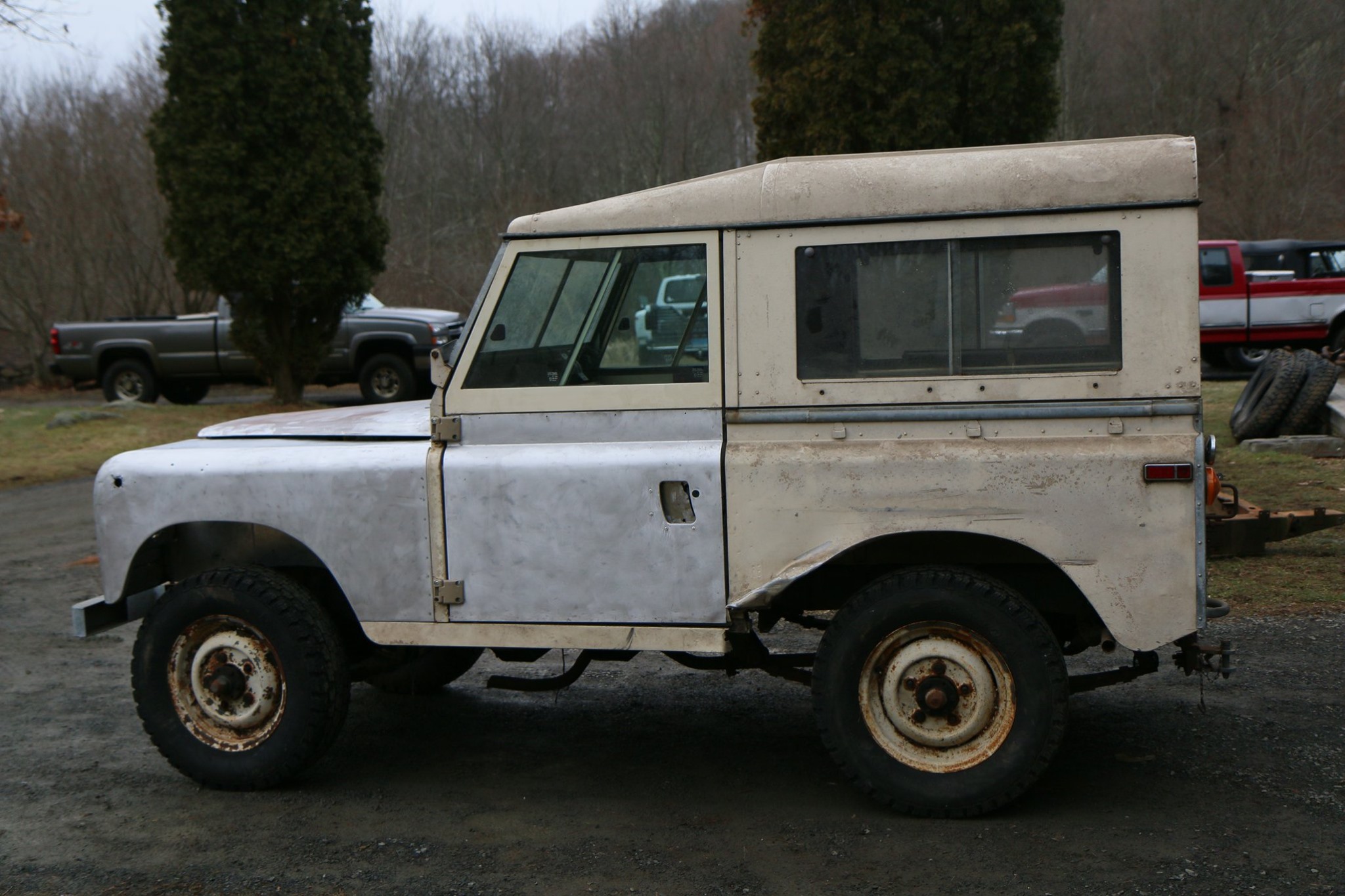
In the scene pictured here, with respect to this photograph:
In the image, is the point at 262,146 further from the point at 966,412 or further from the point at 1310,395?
the point at 966,412

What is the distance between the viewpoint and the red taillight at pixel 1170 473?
391 centimetres

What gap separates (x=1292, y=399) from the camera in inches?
451

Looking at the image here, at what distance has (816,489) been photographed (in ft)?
13.7

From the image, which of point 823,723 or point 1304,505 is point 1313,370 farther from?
point 823,723

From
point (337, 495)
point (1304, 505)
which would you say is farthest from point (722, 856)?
point (1304, 505)

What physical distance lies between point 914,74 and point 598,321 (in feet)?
33.8

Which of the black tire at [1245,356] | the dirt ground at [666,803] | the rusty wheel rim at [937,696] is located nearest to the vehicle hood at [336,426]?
the dirt ground at [666,803]

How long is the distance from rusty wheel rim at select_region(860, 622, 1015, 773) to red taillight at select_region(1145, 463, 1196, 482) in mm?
742

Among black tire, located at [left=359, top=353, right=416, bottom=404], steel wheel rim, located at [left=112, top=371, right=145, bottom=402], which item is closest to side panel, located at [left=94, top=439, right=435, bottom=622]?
black tire, located at [left=359, top=353, right=416, bottom=404]

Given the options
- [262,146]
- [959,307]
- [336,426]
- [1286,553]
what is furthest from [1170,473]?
[262,146]

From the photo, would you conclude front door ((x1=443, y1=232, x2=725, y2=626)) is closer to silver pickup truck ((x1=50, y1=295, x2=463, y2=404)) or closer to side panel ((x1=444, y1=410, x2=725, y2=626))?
side panel ((x1=444, y1=410, x2=725, y2=626))

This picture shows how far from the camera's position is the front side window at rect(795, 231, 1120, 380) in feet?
13.4

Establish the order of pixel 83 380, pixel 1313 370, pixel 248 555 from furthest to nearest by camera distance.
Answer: pixel 83 380, pixel 1313 370, pixel 248 555

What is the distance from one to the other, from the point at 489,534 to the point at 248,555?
1163mm
